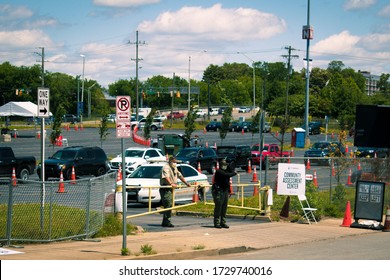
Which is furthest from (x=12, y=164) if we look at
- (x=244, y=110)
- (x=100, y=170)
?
(x=244, y=110)

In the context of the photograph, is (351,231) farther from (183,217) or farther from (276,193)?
(183,217)

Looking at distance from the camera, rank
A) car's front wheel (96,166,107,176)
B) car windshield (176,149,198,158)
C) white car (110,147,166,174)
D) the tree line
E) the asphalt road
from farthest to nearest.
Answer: the tree line
car windshield (176,149,198,158)
white car (110,147,166,174)
car's front wheel (96,166,107,176)
the asphalt road

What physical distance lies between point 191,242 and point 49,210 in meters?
3.31

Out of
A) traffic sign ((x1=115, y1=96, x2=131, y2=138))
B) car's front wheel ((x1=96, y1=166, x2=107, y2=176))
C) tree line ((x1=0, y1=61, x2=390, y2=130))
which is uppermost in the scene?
tree line ((x1=0, y1=61, x2=390, y2=130))

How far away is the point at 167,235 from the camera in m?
18.1

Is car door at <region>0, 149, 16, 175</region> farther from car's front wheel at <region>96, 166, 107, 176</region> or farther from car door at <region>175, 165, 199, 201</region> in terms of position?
car door at <region>175, 165, 199, 201</region>

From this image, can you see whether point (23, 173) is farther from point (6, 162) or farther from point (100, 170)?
point (100, 170)

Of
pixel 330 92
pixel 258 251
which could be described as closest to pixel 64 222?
pixel 258 251

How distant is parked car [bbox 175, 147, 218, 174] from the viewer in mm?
43312

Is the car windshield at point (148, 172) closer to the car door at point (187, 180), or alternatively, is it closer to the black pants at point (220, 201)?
the car door at point (187, 180)

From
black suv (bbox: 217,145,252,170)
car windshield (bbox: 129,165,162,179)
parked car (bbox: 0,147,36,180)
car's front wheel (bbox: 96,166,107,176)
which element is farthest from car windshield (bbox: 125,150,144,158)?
car windshield (bbox: 129,165,162,179)

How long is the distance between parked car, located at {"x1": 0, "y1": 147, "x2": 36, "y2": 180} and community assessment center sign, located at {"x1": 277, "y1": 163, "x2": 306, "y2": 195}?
1686cm

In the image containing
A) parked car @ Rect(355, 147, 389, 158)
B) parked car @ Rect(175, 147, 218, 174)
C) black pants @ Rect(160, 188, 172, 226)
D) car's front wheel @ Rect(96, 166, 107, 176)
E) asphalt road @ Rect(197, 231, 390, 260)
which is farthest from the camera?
parked car @ Rect(355, 147, 389, 158)

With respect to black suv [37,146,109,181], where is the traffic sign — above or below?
above
